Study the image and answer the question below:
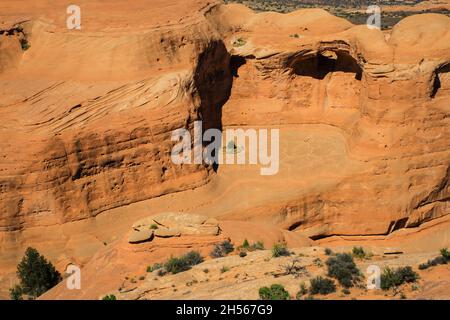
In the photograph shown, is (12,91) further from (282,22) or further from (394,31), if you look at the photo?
(394,31)

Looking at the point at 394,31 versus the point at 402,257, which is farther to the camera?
the point at 394,31

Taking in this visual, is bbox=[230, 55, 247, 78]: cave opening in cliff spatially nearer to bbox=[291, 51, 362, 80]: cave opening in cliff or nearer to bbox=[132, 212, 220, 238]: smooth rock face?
bbox=[291, 51, 362, 80]: cave opening in cliff

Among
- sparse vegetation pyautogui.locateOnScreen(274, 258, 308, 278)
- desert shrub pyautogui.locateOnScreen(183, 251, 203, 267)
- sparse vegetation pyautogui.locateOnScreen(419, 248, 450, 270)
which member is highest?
sparse vegetation pyautogui.locateOnScreen(419, 248, 450, 270)

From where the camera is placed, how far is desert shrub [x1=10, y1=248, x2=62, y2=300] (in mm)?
19516

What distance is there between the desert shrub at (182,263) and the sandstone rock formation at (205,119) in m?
5.79

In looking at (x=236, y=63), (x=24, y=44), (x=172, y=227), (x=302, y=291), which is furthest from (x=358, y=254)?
(x=24, y=44)

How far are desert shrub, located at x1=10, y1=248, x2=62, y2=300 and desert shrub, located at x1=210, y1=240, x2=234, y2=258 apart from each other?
6.42 m

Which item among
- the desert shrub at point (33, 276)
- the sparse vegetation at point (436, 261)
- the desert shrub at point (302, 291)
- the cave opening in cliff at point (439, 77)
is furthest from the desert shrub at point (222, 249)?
the cave opening in cliff at point (439, 77)

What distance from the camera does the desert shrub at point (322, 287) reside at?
13.5 meters

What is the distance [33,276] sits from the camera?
19594mm

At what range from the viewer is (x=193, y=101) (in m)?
24.7

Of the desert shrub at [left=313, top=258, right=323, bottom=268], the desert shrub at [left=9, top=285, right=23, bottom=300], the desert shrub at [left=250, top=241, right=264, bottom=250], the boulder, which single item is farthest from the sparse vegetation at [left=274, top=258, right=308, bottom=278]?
the desert shrub at [left=9, top=285, right=23, bottom=300]

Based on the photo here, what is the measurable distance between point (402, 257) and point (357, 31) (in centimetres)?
1368

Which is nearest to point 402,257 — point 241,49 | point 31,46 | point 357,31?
point 357,31
